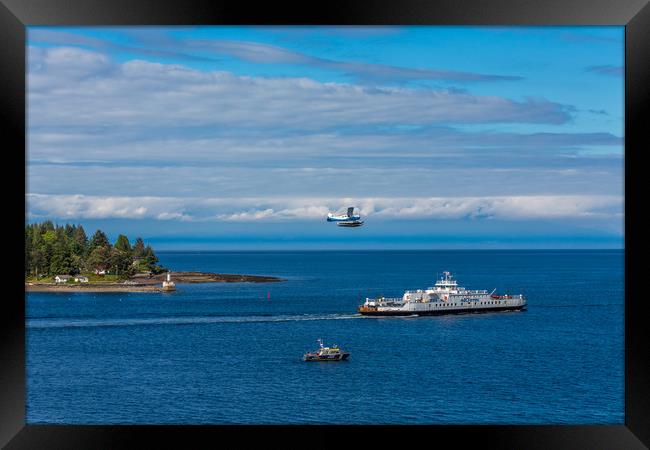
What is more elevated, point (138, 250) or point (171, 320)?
point (138, 250)

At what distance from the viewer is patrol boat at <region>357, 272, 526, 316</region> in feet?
75.0

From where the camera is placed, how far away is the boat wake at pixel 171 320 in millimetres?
22312

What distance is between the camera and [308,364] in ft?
53.2

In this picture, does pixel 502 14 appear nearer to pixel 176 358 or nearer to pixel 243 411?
pixel 243 411

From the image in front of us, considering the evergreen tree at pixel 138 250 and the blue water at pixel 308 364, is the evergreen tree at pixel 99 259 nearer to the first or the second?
the evergreen tree at pixel 138 250

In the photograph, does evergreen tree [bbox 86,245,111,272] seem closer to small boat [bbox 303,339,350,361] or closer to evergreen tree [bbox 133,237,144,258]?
evergreen tree [bbox 133,237,144,258]

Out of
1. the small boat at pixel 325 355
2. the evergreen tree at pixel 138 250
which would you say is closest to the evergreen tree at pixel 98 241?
the evergreen tree at pixel 138 250

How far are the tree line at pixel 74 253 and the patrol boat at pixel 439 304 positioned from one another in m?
13.4

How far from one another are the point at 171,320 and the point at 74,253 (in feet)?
35.4

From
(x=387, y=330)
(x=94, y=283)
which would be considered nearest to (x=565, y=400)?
(x=387, y=330)

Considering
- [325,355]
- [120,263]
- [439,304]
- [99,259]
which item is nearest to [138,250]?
[120,263]

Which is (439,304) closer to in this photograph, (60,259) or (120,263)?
(120,263)

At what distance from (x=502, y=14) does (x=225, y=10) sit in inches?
45.8

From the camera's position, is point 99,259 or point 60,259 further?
point 99,259
